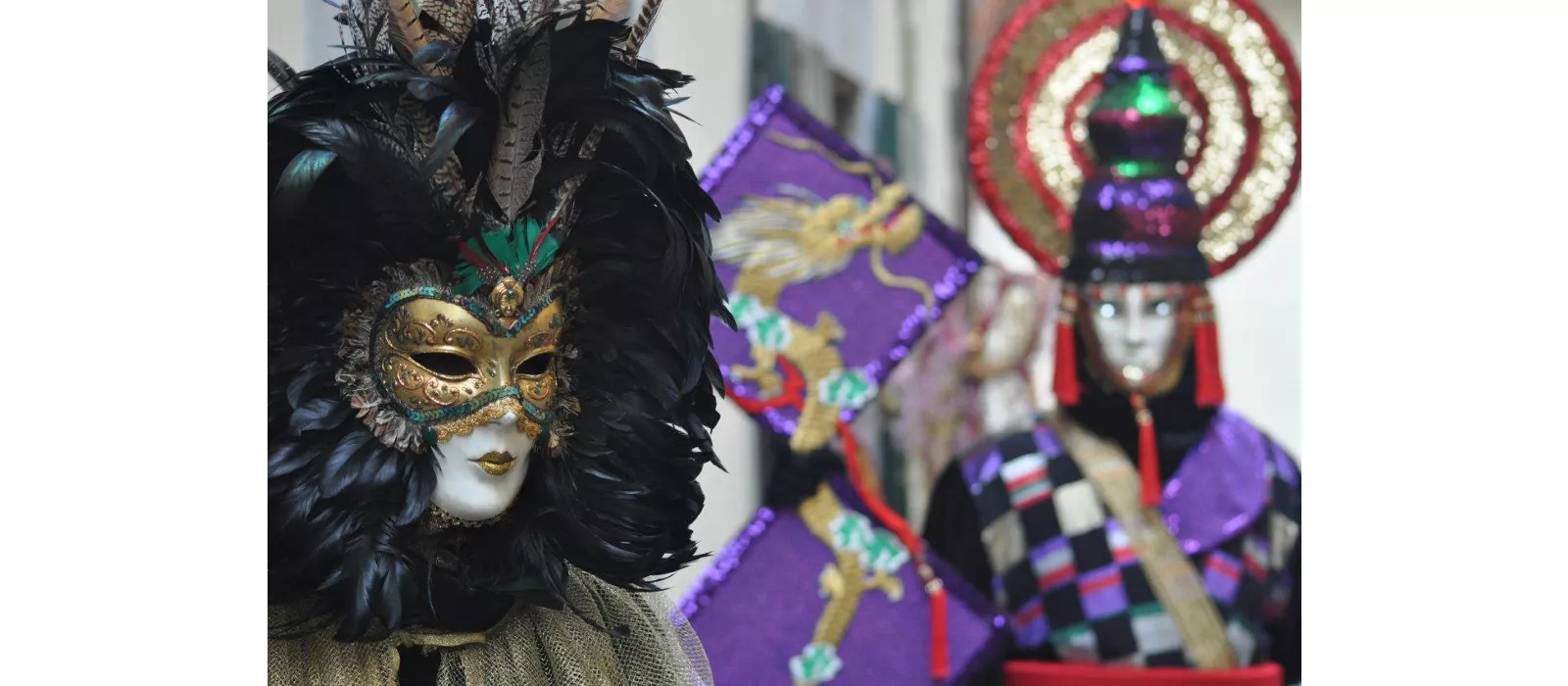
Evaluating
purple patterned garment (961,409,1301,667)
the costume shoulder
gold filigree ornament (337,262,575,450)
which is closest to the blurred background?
purple patterned garment (961,409,1301,667)

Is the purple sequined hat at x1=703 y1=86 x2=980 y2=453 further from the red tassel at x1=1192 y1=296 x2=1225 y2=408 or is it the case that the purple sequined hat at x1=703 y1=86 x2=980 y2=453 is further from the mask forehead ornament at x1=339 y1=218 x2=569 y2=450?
the mask forehead ornament at x1=339 y1=218 x2=569 y2=450

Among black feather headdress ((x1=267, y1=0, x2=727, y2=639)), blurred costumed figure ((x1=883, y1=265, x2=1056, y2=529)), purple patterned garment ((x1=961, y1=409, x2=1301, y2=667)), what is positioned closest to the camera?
black feather headdress ((x1=267, y1=0, x2=727, y2=639))

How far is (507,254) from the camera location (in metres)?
1.63

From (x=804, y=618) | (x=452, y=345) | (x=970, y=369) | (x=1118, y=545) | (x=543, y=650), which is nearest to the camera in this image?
(x=452, y=345)

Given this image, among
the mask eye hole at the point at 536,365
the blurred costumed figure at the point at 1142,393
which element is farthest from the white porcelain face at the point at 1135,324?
the mask eye hole at the point at 536,365

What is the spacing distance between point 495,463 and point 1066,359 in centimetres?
119

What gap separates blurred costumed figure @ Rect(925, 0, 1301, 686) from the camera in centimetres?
258

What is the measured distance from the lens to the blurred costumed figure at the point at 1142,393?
2576 mm

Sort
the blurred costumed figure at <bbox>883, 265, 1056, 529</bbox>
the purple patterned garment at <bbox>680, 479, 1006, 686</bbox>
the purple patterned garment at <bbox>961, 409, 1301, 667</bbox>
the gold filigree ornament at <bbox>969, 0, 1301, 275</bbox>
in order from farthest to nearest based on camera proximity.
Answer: the blurred costumed figure at <bbox>883, 265, 1056, 529</bbox>
the gold filigree ornament at <bbox>969, 0, 1301, 275</bbox>
the purple patterned garment at <bbox>961, 409, 1301, 667</bbox>
the purple patterned garment at <bbox>680, 479, 1006, 686</bbox>

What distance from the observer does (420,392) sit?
160 centimetres

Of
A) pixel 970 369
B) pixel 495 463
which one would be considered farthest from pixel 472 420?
pixel 970 369

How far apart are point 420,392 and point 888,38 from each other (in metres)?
1.36

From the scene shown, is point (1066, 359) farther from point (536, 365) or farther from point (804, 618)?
point (536, 365)

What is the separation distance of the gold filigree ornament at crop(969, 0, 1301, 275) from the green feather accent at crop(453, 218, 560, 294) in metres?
1.19
